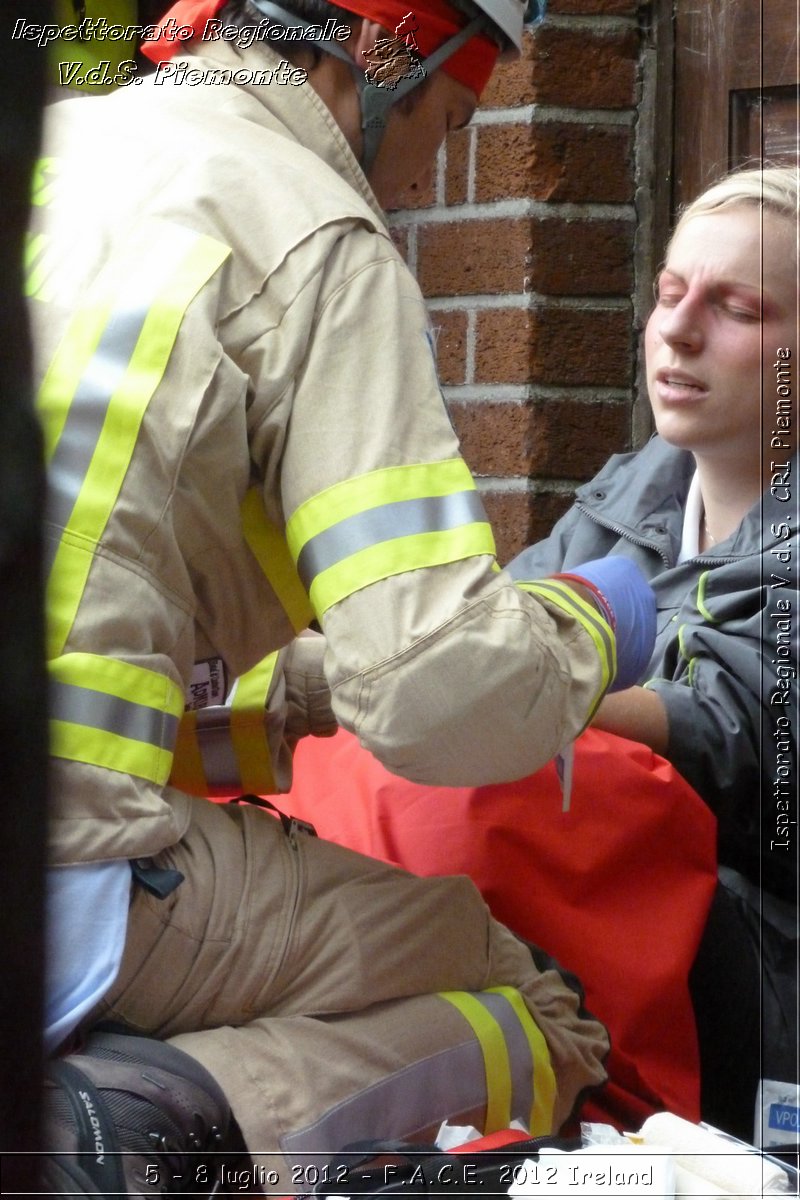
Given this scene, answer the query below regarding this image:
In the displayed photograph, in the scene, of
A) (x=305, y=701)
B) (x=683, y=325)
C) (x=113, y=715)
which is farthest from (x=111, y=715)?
(x=683, y=325)

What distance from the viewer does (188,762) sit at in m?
1.80

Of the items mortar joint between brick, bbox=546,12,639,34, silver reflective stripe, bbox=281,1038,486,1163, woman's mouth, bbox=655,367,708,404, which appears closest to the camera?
silver reflective stripe, bbox=281,1038,486,1163

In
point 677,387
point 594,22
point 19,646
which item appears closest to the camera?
point 19,646

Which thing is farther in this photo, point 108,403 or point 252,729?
point 252,729

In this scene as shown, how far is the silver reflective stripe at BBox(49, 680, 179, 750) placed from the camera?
136 centimetres


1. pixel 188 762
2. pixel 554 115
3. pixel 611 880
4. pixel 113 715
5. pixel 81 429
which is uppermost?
pixel 554 115

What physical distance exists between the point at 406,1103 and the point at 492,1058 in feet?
0.37

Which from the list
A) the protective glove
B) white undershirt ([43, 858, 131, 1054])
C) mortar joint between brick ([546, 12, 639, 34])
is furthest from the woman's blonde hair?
white undershirt ([43, 858, 131, 1054])

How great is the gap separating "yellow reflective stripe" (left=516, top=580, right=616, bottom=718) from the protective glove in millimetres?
51

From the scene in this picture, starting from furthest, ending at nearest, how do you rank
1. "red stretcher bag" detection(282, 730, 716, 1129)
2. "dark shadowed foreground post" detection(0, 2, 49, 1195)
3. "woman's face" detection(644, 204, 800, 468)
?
"woman's face" detection(644, 204, 800, 468) → "red stretcher bag" detection(282, 730, 716, 1129) → "dark shadowed foreground post" detection(0, 2, 49, 1195)

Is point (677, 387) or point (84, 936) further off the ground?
point (677, 387)

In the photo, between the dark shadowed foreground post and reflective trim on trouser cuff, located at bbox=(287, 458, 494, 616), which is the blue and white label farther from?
the dark shadowed foreground post

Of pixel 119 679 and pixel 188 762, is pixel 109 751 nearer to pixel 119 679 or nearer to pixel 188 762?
pixel 119 679

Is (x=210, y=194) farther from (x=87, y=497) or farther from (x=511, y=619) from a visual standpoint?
(x=511, y=619)
